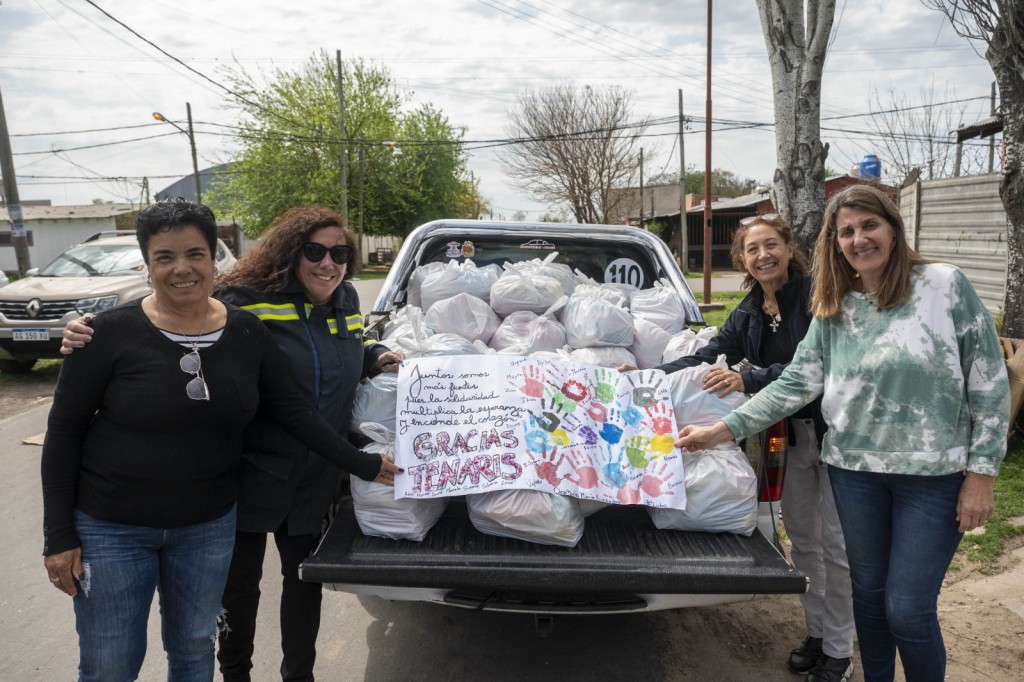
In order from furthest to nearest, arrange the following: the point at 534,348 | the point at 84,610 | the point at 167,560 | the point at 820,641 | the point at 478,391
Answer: the point at 534,348 < the point at 820,641 < the point at 478,391 < the point at 167,560 < the point at 84,610

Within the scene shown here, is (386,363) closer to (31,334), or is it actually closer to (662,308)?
(662,308)

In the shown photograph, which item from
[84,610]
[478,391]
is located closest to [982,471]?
[478,391]

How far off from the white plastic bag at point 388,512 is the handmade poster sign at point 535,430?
58 millimetres

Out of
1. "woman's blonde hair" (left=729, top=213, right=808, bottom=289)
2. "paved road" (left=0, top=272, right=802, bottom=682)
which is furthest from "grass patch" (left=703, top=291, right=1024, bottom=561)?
"woman's blonde hair" (left=729, top=213, right=808, bottom=289)

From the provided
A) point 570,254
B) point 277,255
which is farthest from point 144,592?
point 570,254

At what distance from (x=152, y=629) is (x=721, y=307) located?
13431 millimetres

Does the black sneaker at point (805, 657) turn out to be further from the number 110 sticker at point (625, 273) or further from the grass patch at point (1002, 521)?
the number 110 sticker at point (625, 273)

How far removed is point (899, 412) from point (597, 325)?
1728 millimetres

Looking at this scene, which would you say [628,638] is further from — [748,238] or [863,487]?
[748,238]

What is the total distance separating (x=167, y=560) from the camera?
2125 mm

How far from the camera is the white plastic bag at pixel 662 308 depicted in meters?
4.17

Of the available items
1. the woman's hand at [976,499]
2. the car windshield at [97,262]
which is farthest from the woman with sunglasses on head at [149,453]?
the car windshield at [97,262]

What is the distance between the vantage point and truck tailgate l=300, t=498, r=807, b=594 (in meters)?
2.34

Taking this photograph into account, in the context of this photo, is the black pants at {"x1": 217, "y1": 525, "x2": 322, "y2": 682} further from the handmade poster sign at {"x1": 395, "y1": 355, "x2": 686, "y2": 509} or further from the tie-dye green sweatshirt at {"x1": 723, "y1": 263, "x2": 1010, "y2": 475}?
the tie-dye green sweatshirt at {"x1": 723, "y1": 263, "x2": 1010, "y2": 475}
